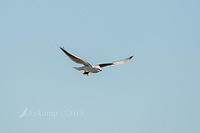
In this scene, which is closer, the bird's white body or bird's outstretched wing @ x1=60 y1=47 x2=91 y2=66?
bird's outstretched wing @ x1=60 y1=47 x2=91 y2=66

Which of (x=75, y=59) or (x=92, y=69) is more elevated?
(x=75, y=59)

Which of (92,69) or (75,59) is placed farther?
(92,69)

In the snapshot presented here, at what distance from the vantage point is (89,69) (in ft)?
222

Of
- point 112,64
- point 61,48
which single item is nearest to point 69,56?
point 61,48

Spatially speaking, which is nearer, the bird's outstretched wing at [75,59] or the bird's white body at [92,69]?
the bird's outstretched wing at [75,59]

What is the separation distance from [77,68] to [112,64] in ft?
20.5

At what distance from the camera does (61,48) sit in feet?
Answer: 214

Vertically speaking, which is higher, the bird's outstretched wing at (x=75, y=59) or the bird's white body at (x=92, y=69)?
the bird's outstretched wing at (x=75, y=59)

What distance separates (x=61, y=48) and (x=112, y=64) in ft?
32.9

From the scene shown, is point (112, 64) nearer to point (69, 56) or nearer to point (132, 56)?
point (132, 56)

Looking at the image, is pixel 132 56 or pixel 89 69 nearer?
pixel 89 69

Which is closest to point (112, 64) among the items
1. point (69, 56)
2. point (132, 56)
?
point (132, 56)

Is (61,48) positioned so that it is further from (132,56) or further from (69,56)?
(132,56)

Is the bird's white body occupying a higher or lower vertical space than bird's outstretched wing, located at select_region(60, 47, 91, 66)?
lower
